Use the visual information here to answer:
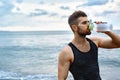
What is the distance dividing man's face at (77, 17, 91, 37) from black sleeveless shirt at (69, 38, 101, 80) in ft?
0.40

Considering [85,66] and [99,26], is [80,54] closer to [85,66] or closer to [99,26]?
[85,66]

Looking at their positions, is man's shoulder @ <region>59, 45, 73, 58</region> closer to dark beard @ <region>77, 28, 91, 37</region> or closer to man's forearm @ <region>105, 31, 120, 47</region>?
dark beard @ <region>77, 28, 91, 37</region>

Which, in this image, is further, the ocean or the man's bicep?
the ocean

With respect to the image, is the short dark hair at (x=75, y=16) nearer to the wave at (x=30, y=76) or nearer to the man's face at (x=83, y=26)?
the man's face at (x=83, y=26)

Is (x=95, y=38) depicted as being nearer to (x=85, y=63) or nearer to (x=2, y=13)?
(x=85, y=63)

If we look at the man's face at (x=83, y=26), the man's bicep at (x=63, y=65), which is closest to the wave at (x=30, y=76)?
the man's bicep at (x=63, y=65)

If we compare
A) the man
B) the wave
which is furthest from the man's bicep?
the wave

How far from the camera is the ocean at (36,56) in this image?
952 centimetres

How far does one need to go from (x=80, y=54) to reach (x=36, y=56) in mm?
9417

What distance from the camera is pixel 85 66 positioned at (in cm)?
231

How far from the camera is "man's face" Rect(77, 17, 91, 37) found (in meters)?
2.29

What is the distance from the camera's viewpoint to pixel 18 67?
10.4 metres

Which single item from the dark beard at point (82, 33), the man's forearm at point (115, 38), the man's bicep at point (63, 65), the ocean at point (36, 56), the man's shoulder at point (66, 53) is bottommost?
the ocean at point (36, 56)

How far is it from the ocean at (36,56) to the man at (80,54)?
20.9ft
